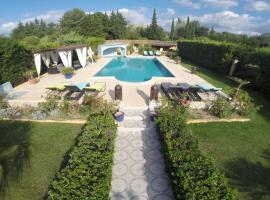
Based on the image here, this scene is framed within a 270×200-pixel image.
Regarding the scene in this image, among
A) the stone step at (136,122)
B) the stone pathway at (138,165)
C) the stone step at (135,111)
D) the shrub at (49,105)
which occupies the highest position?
the shrub at (49,105)

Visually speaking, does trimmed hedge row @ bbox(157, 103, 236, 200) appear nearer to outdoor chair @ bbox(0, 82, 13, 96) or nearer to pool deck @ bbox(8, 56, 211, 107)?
pool deck @ bbox(8, 56, 211, 107)

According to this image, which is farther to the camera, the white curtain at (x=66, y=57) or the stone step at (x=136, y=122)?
the white curtain at (x=66, y=57)

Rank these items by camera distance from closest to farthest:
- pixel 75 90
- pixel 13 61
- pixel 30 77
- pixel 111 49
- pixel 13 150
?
pixel 13 150 → pixel 75 90 → pixel 13 61 → pixel 30 77 → pixel 111 49

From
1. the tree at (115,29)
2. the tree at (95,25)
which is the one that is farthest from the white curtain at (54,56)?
the tree at (115,29)

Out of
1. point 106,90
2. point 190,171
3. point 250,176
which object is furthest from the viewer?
point 106,90

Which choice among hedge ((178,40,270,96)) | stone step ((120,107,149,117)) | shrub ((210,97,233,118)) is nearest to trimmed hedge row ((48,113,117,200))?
stone step ((120,107,149,117))

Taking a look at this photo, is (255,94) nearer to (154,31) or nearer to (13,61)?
(13,61)

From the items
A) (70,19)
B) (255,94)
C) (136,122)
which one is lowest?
(136,122)

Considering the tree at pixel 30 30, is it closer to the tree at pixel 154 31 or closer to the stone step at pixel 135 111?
the tree at pixel 154 31

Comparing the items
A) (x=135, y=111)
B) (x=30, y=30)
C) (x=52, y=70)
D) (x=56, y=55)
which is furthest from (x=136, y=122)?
(x=30, y=30)
